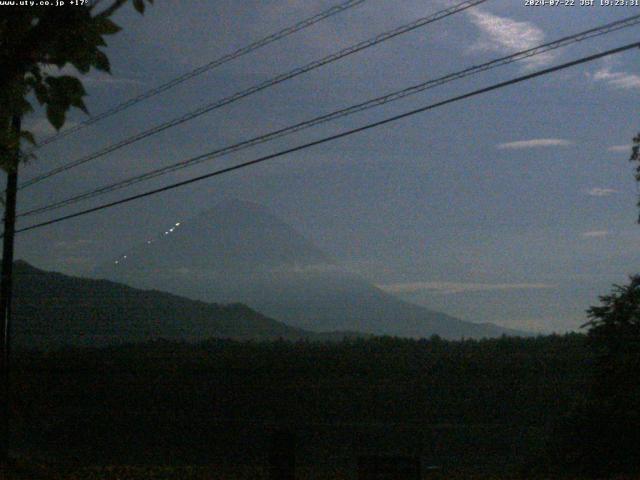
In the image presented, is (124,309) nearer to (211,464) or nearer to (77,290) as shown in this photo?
(77,290)

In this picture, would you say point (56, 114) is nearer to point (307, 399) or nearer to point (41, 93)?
point (41, 93)

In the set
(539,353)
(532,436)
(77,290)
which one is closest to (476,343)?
(539,353)

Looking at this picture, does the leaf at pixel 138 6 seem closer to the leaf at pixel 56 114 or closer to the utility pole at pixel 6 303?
the leaf at pixel 56 114

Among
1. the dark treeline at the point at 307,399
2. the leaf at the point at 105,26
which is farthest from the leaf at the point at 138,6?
the dark treeline at the point at 307,399

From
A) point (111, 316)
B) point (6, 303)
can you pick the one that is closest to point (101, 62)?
point (6, 303)

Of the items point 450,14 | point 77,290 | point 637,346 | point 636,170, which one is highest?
point 77,290

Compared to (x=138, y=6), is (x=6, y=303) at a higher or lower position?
lower

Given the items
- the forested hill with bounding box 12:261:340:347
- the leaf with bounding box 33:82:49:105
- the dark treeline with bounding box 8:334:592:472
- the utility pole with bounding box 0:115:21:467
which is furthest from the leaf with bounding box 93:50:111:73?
the forested hill with bounding box 12:261:340:347
